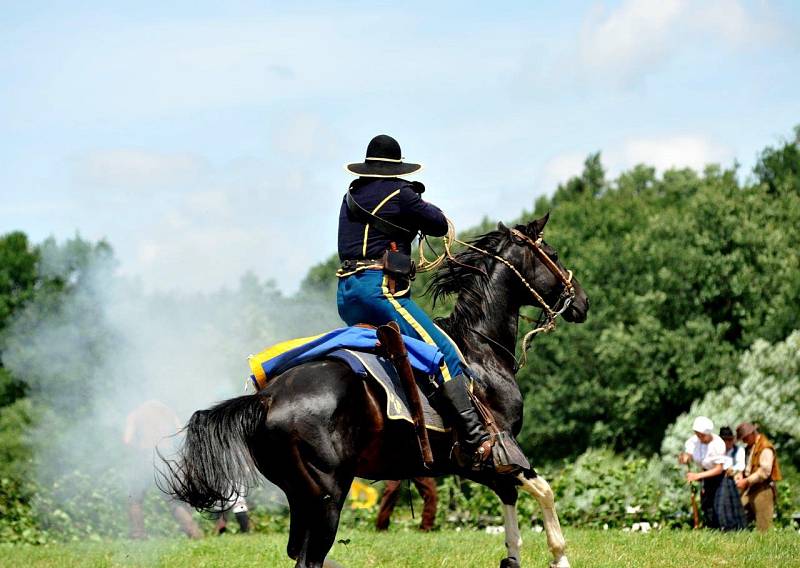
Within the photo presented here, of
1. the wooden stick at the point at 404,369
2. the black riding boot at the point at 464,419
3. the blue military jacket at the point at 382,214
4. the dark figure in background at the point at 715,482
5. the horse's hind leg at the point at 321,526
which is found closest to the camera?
the horse's hind leg at the point at 321,526

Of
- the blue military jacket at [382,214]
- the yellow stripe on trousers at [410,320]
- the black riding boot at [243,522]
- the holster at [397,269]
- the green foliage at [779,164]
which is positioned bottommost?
the black riding boot at [243,522]

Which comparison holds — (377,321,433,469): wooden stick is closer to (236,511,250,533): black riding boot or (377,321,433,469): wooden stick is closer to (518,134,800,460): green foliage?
(236,511,250,533): black riding boot

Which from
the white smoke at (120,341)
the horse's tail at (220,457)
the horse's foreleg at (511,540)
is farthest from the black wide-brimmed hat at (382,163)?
the white smoke at (120,341)

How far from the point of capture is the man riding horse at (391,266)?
30.0ft

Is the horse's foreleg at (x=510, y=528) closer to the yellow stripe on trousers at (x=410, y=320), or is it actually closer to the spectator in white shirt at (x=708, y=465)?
the yellow stripe on trousers at (x=410, y=320)

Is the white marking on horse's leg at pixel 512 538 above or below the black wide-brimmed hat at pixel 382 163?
below

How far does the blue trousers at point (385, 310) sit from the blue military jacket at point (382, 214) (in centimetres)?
23

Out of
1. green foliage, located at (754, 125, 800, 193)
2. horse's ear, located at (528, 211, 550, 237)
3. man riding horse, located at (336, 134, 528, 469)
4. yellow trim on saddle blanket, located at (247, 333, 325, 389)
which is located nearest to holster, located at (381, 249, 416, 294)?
man riding horse, located at (336, 134, 528, 469)

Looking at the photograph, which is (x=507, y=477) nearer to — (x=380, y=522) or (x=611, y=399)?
(x=380, y=522)

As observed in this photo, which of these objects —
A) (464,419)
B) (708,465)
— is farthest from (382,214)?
(708,465)

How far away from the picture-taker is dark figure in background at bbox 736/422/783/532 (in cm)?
1550

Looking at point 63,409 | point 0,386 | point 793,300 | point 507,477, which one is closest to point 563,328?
point 793,300

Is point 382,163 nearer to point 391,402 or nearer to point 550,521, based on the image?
point 391,402

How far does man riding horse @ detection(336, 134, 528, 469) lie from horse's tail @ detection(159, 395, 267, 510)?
1.29 m
